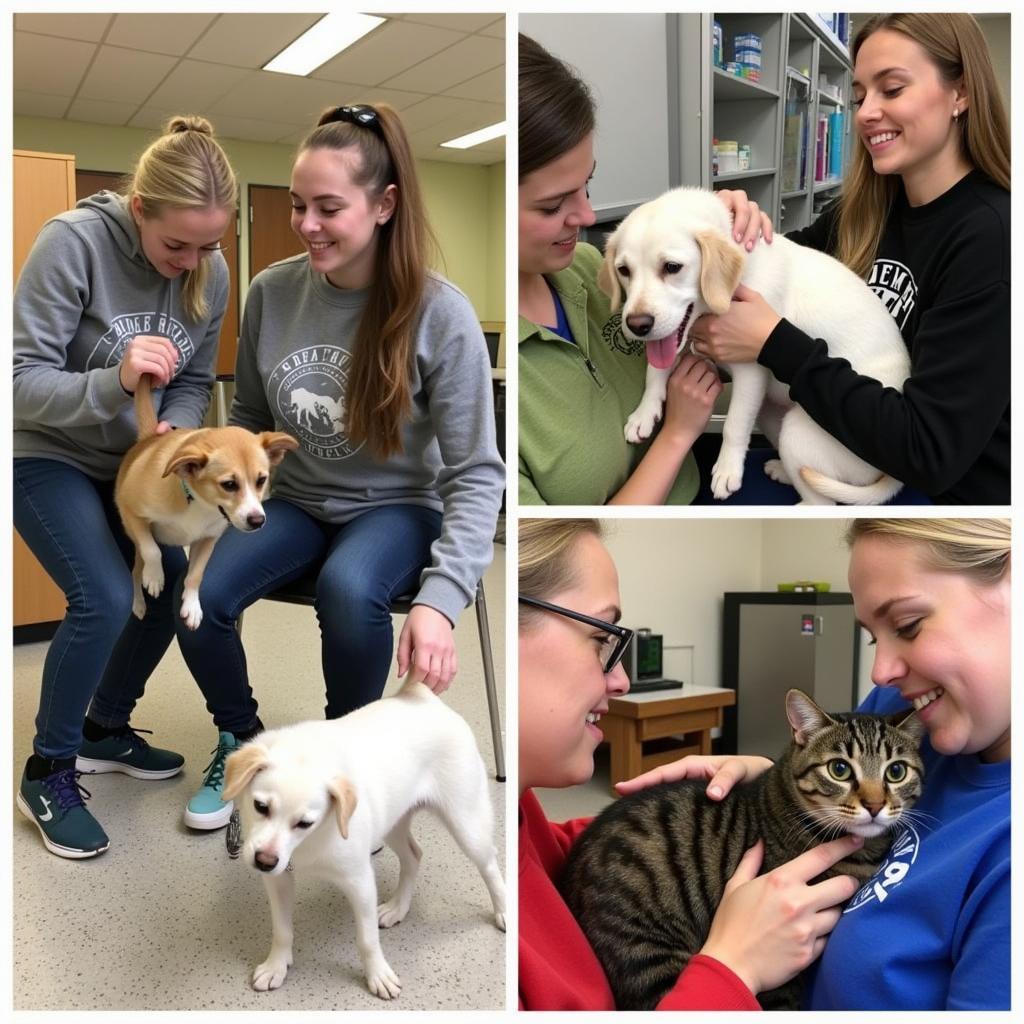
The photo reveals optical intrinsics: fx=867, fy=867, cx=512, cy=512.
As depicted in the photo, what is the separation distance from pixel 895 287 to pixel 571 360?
437 millimetres

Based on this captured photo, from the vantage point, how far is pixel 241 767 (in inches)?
42.7

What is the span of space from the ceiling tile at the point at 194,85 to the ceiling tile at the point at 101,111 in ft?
0.82

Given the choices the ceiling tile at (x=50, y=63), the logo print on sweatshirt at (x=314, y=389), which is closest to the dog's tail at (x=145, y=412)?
the logo print on sweatshirt at (x=314, y=389)

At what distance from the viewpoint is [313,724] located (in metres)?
1.21

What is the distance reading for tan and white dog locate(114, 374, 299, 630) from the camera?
1.42m

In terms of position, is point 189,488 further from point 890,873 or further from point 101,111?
point 101,111

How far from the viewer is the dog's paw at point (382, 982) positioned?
135cm

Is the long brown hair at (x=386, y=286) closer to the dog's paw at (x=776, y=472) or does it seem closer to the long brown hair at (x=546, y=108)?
the long brown hair at (x=546, y=108)

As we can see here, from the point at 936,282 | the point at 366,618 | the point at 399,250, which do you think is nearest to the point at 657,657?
the point at 366,618

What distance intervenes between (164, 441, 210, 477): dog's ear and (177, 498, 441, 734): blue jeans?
0.18 metres

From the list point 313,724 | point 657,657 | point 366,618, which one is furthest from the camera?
point 657,657

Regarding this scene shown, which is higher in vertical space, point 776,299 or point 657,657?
point 776,299

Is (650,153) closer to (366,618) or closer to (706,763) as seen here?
(366,618)

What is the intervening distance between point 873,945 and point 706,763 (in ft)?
1.31
